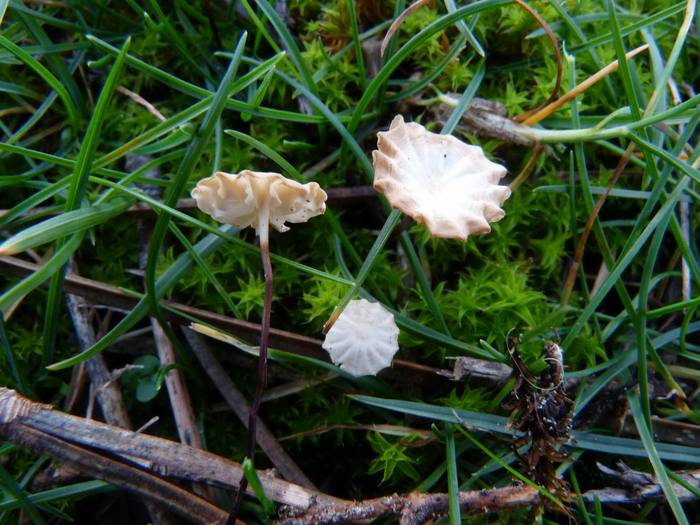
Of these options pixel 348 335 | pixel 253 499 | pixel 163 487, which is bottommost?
pixel 253 499

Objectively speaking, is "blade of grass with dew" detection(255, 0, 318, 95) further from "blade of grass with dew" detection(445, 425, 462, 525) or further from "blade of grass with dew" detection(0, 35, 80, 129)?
"blade of grass with dew" detection(445, 425, 462, 525)

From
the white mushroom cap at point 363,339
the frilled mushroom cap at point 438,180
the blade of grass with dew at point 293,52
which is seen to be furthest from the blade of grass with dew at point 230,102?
the white mushroom cap at point 363,339

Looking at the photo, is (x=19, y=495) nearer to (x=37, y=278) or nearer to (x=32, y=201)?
(x=37, y=278)

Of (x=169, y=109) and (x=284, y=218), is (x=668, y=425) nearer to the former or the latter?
(x=284, y=218)

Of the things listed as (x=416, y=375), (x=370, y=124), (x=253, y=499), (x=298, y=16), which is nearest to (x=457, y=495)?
(x=416, y=375)

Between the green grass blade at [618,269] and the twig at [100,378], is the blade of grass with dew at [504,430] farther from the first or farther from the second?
the twig at [100,378]

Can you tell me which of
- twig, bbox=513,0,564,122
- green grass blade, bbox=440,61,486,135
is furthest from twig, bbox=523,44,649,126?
green grass blade, bbox=440,61,486,135
